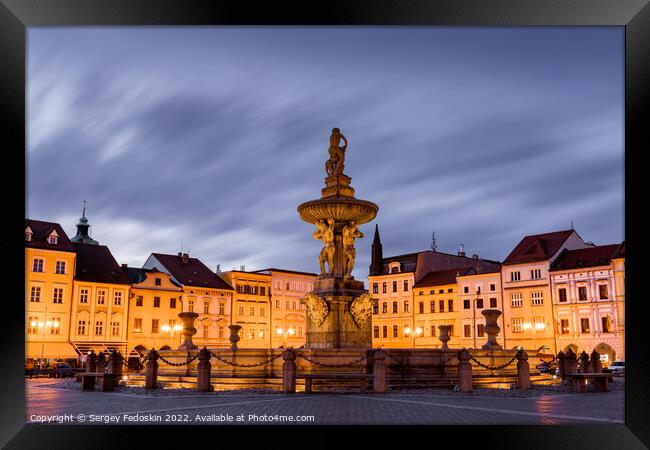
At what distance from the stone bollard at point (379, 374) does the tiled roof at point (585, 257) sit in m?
43.4

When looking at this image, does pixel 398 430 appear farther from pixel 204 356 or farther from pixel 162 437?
pixel 204 356

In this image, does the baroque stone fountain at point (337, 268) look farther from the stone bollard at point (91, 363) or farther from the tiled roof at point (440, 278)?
the tiled roof at point (440, 278)

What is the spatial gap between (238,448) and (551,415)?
18.4ft

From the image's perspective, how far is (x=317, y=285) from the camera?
21750 millimetres

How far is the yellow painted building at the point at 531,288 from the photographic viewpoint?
192 ft

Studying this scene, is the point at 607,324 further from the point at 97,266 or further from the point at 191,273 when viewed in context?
the point at 97,266

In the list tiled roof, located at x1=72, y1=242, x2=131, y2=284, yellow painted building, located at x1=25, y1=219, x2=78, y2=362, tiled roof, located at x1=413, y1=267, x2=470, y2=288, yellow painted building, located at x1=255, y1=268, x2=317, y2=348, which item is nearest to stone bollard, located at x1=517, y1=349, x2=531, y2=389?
yellow painted building, located at x1=25, y1=219, x2=78, y2=362

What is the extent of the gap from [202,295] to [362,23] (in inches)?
2128

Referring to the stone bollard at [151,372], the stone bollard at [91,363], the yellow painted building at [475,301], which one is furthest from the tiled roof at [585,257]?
the stone bollard at [151,372]

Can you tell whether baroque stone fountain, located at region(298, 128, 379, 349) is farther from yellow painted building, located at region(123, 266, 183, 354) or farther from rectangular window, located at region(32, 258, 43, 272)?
yellow painted building, located at region(123, 266, 183, 354)

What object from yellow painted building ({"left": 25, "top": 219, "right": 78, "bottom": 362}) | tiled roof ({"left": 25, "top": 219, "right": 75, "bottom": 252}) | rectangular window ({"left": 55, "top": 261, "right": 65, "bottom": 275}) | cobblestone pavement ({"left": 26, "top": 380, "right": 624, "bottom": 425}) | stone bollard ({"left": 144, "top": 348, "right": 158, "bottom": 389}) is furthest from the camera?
rectangular window ({"left": 55, "top": 261, "right": 65, "bottom": 275})

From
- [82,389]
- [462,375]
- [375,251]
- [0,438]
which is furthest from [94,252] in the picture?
[0,438]

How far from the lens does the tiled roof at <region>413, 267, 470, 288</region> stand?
221ft

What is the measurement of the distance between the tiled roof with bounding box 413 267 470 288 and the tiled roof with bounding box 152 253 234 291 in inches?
776
